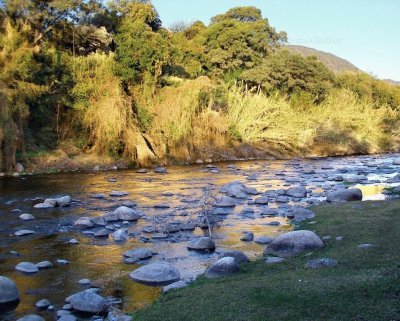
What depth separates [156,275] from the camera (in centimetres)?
691

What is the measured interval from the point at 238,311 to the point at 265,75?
128ft

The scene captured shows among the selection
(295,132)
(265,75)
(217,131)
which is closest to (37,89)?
(217,131)

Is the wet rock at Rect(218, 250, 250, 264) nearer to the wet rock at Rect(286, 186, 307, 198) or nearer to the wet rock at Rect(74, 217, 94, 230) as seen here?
the wet rock at Rect(74, 217, 94, 230)

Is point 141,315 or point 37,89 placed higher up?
point 37,89

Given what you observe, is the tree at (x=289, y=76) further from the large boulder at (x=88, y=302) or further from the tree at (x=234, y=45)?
the large boulder at (x=88, y=302)

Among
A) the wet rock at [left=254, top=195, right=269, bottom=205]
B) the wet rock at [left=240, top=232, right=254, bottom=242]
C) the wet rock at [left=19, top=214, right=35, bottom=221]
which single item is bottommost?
the wet rock at [left=19, top=214, right=35, bottom=221]

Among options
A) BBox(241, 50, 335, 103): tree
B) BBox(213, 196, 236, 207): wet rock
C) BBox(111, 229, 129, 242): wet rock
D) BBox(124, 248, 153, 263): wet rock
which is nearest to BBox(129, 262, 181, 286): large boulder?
BBox(124, 248, 153, 263): wet rock

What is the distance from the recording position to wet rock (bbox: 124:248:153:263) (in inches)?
319

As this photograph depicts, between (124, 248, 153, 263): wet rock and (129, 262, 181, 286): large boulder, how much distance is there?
0.93 meters

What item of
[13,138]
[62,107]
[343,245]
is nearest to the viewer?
[343,245]

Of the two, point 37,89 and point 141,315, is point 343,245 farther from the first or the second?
point 37,89

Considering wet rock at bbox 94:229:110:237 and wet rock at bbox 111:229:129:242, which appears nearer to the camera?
wet rock at bbox 111:229:129:242

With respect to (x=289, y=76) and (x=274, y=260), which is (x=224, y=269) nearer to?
(x=274, y=260)

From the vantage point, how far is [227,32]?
45.0 m
